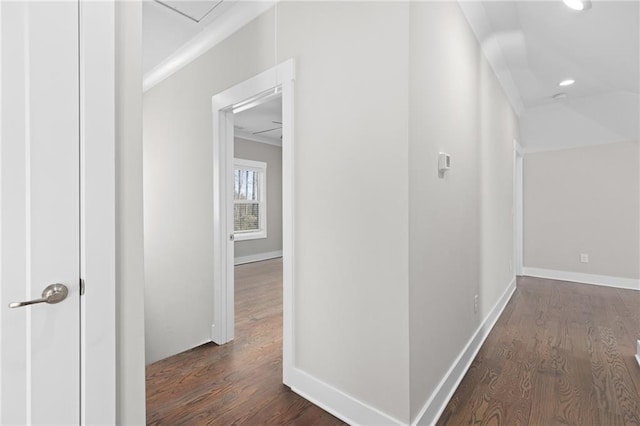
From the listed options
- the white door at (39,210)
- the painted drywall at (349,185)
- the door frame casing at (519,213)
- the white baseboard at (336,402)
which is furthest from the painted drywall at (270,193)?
the white door at (39,210)

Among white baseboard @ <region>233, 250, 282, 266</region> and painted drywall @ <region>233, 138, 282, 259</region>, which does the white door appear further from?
painted drywall @ <region>233, 138, 282, 259</region>

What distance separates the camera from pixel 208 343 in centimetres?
269

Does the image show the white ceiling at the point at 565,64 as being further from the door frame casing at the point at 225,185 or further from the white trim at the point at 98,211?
the white trim at the point at 98,211

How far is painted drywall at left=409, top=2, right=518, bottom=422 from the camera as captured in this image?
1548mm

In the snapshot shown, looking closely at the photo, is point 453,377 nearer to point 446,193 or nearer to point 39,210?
point 446,193

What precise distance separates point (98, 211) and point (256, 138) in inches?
244

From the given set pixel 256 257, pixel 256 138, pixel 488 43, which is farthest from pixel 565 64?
pixel 256 257

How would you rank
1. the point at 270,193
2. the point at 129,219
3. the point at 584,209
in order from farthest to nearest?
the point at 270,193
the point at 584,209
the point at 129,219

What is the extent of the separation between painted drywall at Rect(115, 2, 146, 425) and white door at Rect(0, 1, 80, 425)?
0.12 meters

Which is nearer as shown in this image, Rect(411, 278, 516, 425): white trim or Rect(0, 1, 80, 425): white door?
Rect(0, 1, 80, 425): white door

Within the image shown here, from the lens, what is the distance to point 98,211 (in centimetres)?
97

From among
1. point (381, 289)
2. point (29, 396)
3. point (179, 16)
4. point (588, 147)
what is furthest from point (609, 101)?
point (29, 396)

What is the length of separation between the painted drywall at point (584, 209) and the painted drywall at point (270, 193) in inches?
198

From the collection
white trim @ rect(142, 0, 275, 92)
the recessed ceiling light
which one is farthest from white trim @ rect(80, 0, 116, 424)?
the recessed ceiling light
